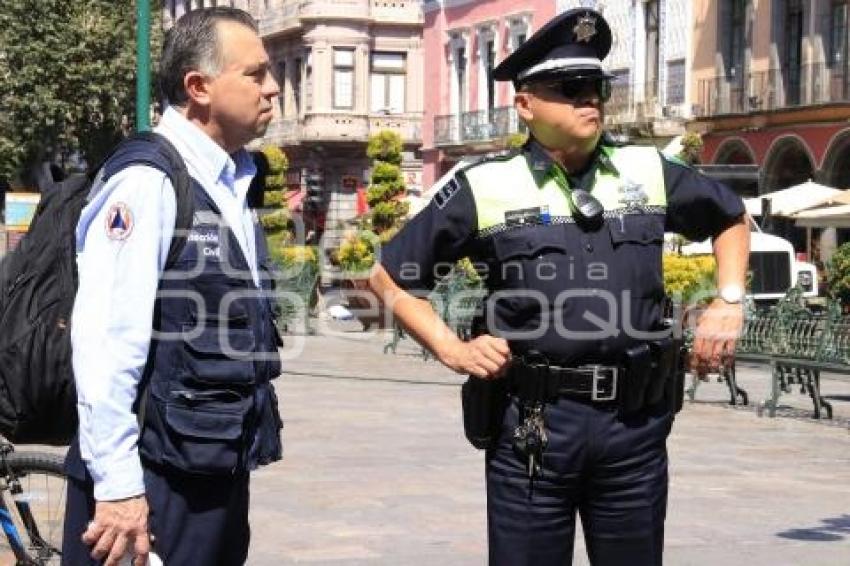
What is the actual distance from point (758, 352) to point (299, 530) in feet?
26.5

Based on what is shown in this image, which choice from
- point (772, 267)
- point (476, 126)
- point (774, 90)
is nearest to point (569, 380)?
point (772, 267)

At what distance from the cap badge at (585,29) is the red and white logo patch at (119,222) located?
4.75ft

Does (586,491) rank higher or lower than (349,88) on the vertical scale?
lower

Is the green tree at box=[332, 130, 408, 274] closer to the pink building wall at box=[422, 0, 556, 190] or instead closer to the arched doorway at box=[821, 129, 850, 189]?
the arched doorway at box=[821, 129, 850, 189]

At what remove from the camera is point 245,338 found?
13.4 ft

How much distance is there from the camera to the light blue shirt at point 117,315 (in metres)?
3.82

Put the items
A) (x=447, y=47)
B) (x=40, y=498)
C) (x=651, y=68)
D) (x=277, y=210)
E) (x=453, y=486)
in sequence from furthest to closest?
(x=447, y=47) → (x=277, y=210) → (x=651, y=68) → (x=453, y=486) → (x=40, y=498)

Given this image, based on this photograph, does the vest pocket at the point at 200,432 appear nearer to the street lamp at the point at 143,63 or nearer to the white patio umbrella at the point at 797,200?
the street lamp at the point at 143,63

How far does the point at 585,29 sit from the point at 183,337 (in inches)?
58.5

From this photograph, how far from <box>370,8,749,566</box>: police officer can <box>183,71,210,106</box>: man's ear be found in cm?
82

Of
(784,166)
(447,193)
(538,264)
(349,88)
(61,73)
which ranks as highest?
(349,88)

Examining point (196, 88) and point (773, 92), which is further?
point (773, 92)

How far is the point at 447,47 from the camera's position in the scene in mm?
51438

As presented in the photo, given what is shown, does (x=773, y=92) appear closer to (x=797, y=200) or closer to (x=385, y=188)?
(x=797, y=200)
